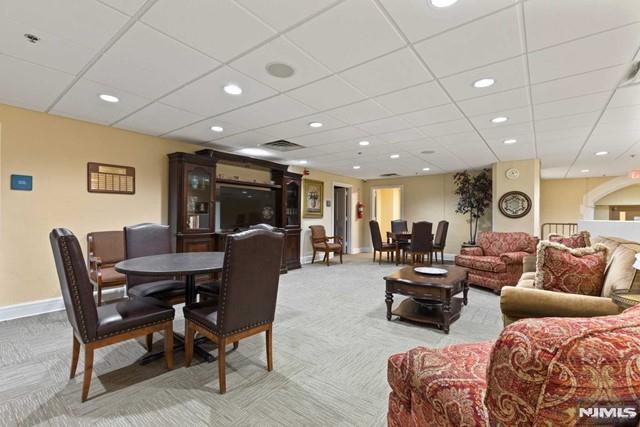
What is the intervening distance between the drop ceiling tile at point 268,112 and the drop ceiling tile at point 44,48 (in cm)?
139

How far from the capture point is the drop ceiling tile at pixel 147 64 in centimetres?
199

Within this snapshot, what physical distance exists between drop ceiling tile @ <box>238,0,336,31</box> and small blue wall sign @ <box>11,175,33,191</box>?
3.40 m

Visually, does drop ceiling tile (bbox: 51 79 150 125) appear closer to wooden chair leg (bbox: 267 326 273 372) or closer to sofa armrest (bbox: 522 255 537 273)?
wooden chair leg (bbox: 267 326 273 372)

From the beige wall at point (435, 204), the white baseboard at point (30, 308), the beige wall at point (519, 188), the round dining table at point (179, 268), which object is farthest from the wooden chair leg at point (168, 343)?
the beige wall at point (435, 204)

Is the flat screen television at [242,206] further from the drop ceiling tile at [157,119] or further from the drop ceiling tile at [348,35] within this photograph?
the drop ceiling tile at [348,35]

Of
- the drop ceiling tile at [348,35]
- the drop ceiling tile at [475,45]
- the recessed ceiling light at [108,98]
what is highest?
the drop ceiling tile at [348,35]

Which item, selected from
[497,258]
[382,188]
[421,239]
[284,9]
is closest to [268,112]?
[284,9]

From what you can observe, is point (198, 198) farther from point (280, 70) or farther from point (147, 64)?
point (280, 70)

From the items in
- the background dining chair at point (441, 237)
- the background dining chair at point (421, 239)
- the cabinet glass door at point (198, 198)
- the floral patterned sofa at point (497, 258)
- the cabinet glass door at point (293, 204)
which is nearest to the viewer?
the floral patterned sofa at point (497, 258)

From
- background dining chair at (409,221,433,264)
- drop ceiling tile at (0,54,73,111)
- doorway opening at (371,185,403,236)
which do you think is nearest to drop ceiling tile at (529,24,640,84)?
drop ceiling tile at (0,54,73,111)

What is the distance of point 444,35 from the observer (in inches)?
74.5

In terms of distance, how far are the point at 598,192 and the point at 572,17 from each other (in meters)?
9.21

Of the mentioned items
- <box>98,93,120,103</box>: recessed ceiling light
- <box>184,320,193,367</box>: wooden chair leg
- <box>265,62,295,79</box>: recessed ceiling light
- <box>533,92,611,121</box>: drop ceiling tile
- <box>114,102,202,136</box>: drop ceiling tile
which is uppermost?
<box>265,62,295,79</box>: recessed ceiling light

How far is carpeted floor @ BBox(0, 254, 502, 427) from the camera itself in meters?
1.70
